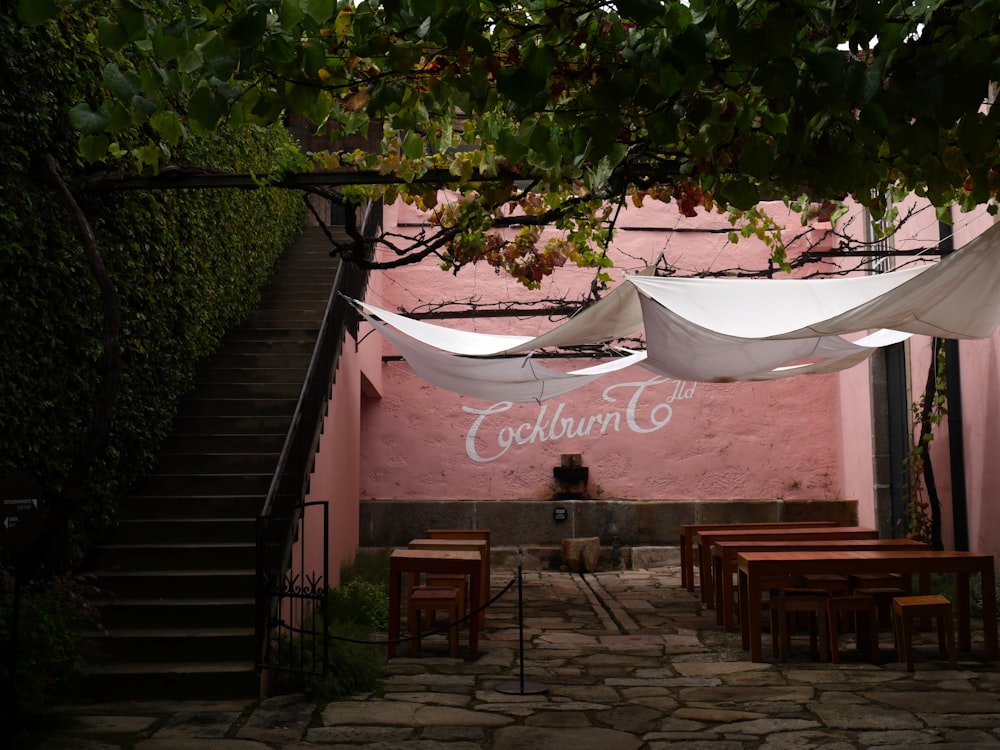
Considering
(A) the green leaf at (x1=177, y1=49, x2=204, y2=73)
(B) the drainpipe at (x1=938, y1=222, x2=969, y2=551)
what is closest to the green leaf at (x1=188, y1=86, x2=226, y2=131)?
(A) the green leaf at (x1=177, y1=49, x2=204, y2=73)

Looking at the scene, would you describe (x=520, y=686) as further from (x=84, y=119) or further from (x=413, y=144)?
(x=84, y=119)

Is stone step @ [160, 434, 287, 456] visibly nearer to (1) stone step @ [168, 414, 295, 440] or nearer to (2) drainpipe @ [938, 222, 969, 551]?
(1) stone step @ [168, 414, 295, 440]

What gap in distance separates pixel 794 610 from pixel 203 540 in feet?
12.3

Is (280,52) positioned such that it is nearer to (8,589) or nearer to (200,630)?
(8,589)

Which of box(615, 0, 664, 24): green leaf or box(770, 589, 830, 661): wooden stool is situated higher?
box(615, 0, 664, 24): green leaf

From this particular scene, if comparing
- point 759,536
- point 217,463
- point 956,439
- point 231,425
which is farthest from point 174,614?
point 956,439

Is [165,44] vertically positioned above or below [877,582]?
above

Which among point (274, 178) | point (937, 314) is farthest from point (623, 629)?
point (274, 178)

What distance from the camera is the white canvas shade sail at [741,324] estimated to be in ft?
15.1

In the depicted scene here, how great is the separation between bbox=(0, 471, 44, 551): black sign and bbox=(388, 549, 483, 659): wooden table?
2.47 metres

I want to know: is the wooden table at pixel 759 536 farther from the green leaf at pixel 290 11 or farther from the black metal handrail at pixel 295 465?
the green leaf at pixel 290 11

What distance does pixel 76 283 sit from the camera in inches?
217

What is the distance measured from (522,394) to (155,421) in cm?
290

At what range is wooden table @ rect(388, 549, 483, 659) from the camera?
625 centimetres
